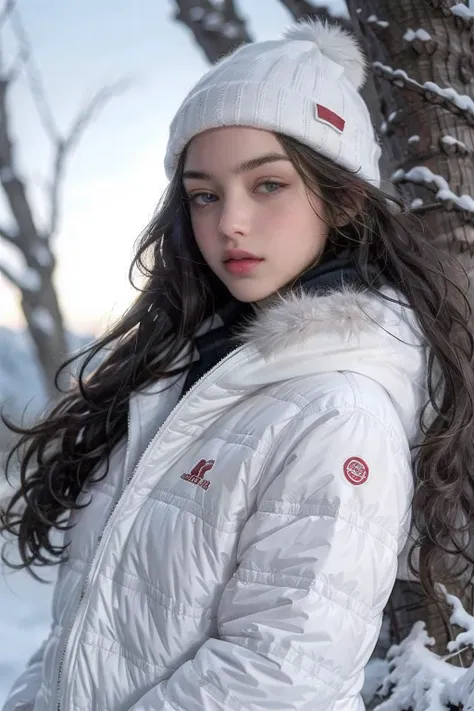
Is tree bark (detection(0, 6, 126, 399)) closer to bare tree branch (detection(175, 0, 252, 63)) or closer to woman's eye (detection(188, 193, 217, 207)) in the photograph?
bare tree branch (detection(175, 0, 252, 63))

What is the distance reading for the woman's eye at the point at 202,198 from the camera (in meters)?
1.53

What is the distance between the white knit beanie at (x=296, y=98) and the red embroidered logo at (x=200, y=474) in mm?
608

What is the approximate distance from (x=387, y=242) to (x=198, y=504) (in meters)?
0.62

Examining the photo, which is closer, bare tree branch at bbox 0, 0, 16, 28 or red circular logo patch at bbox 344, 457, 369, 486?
red circular logo patch at bbox 344, 457, 369, 486

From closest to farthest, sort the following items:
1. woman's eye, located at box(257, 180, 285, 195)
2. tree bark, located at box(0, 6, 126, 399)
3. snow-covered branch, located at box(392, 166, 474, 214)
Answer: woman's eye, located at box(257, 180, 285, 195), snow-covered branch, located at box(392, 166, 474, 214), tree bark, located at box(0, 6, 126, 399)

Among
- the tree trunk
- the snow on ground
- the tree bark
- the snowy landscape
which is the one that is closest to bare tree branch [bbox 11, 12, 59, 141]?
the tree bark

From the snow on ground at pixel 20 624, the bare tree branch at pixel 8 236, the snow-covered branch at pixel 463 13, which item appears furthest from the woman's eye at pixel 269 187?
the bare tree branch at pixel 8 236

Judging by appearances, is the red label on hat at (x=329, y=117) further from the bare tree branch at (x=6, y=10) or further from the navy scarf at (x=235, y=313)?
the bare tree branch at (x=6, y=10)

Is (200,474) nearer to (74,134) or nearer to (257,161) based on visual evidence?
(257,161)

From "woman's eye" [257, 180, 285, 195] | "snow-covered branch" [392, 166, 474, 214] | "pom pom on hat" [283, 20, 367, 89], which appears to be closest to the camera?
"woman's eye" [257, 180, 285, 195]

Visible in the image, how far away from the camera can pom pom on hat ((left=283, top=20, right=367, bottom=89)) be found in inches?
63.2

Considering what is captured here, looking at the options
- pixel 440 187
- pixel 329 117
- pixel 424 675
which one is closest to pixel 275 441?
pixel 329 117

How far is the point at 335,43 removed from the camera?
1.61 m

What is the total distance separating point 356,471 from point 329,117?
68cm
